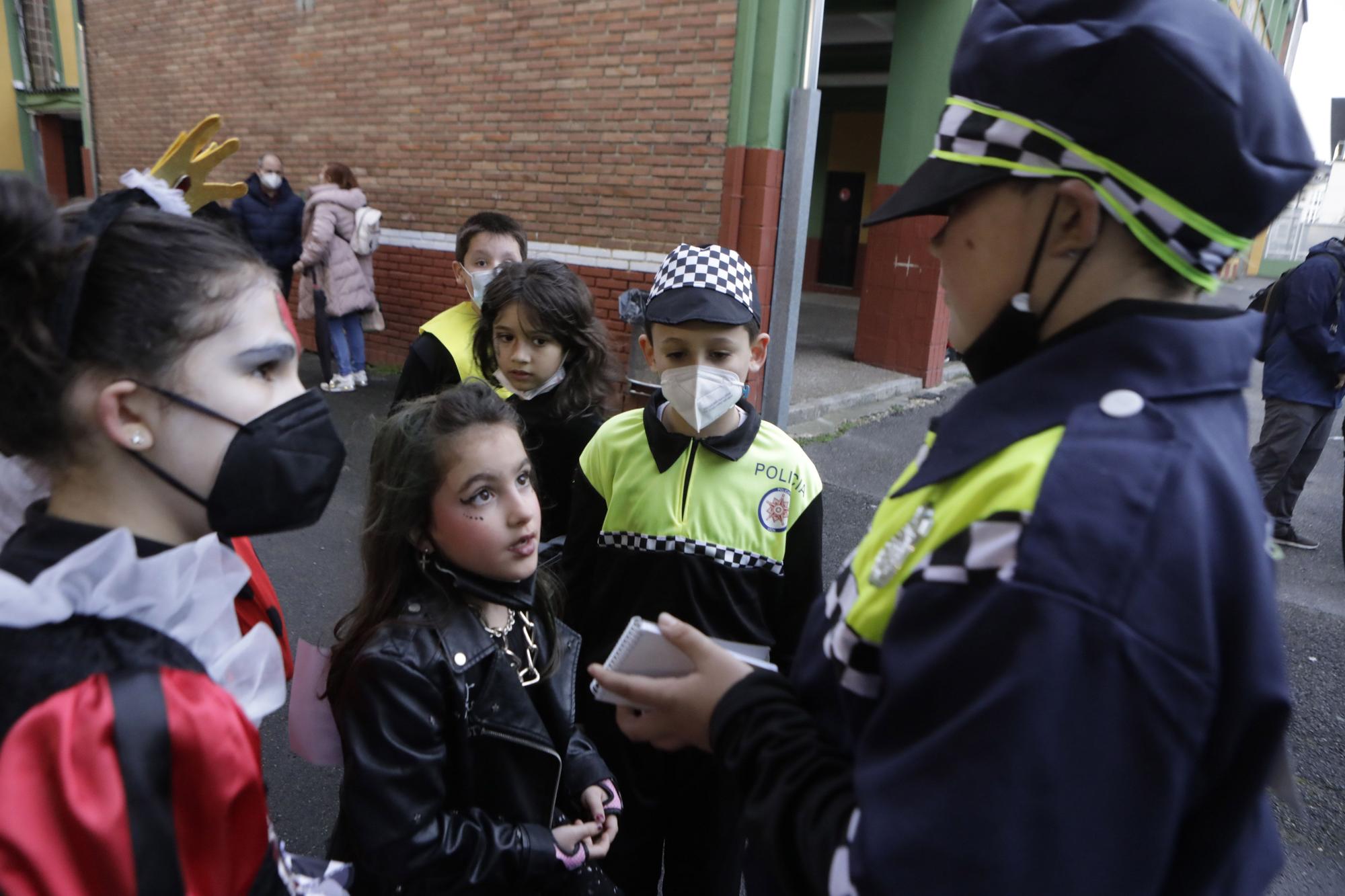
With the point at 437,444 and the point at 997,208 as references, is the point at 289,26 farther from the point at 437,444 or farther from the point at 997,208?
the point at 997,208

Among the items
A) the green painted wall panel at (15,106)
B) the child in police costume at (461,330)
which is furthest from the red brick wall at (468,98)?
the green painted wall panel at (15,106)

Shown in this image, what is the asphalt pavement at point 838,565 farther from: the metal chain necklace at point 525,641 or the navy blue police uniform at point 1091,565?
the navy blue police uniform at point 1091,565

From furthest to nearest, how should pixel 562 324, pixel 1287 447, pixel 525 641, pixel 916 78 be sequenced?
1. pixel 916 78
2. pixel 1287 447
3. pixel 562 324
4. pixel 525 641

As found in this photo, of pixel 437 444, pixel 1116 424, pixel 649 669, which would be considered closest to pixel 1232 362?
pixel 1116 424

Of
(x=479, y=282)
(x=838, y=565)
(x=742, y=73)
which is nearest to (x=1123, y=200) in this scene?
(x=479, y=282)

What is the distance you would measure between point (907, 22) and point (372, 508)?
8332 mm

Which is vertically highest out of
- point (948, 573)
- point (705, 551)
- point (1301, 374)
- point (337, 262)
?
point (948, 573)

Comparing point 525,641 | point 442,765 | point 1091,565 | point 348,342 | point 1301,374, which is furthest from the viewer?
point 348,342

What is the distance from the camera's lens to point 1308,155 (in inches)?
34.1

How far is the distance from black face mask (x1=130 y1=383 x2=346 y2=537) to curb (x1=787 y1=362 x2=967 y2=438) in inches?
230

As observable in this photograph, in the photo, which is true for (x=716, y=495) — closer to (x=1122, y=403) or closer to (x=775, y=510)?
(x=775, y=510)

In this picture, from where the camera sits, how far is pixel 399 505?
70.2 inches

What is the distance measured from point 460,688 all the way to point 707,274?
1146mm

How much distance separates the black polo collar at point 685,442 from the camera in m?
2.16
